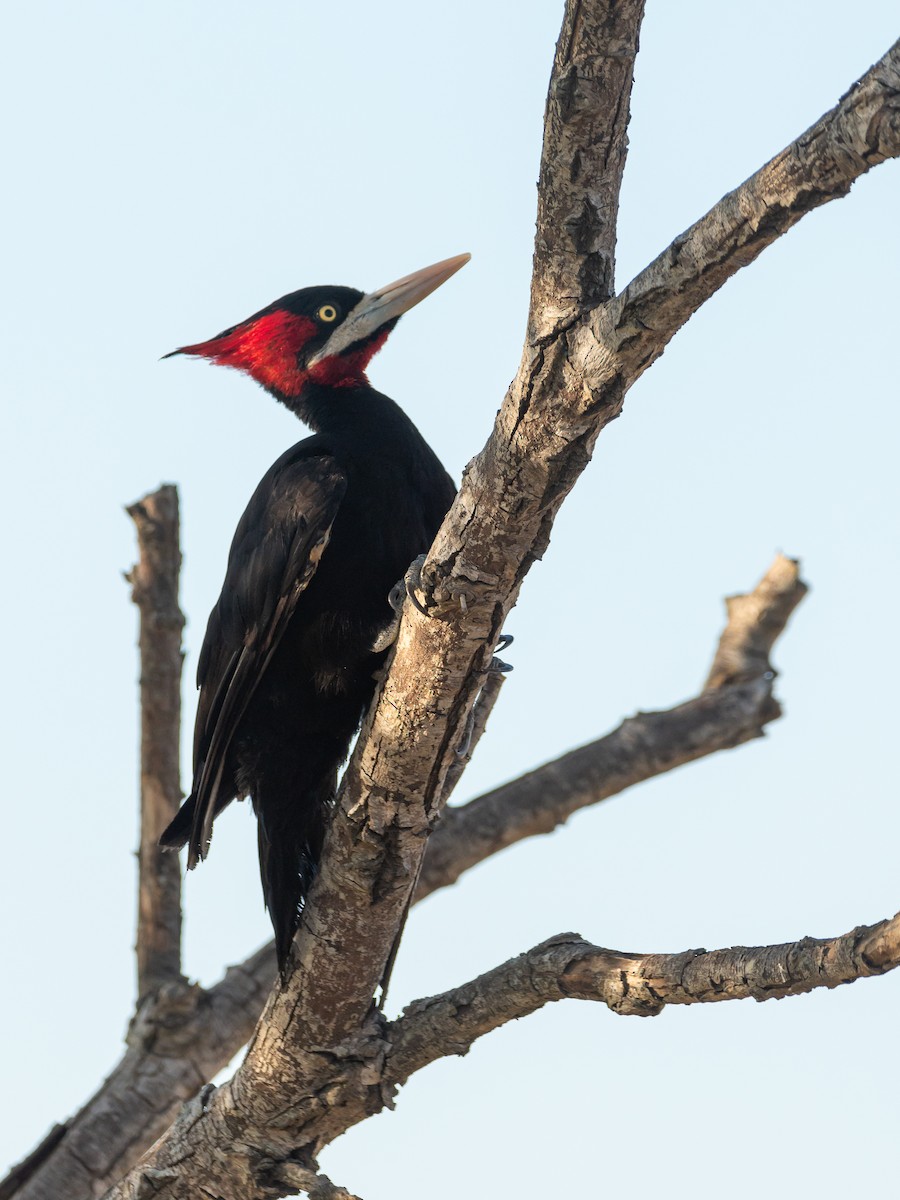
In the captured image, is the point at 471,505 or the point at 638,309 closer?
the point at 638,309

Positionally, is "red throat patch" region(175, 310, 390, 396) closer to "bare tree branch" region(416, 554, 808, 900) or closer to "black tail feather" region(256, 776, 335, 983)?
"black tail feather" region(256, 776, 335, 983)

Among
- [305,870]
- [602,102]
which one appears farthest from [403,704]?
[602,102]

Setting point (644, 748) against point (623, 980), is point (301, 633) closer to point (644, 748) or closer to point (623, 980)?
point (623, 980)

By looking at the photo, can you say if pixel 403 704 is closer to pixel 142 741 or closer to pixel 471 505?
pixel 471 505

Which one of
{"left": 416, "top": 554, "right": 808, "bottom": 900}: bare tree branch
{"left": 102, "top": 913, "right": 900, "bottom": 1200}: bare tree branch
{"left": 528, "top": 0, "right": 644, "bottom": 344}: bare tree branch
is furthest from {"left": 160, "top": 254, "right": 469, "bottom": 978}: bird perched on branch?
{"left": 416, "top": 554, "right": 808, "bottom": 900}: bare tree branch

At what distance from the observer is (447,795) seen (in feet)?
11.5

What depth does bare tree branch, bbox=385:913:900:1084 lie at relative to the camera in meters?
2.48

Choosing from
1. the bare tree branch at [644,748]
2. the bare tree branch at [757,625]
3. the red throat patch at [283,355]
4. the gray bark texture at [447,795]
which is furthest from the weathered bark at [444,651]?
the bare tree branch at [757,625]

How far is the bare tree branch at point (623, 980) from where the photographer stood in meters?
2.48

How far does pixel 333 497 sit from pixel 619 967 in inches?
58.5

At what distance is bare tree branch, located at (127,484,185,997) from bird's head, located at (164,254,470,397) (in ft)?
1.98

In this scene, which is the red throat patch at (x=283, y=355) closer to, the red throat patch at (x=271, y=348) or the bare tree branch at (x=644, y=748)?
the red throat patch at (x=271, y=348)

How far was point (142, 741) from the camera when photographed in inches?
200

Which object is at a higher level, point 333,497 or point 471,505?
point 333,497
